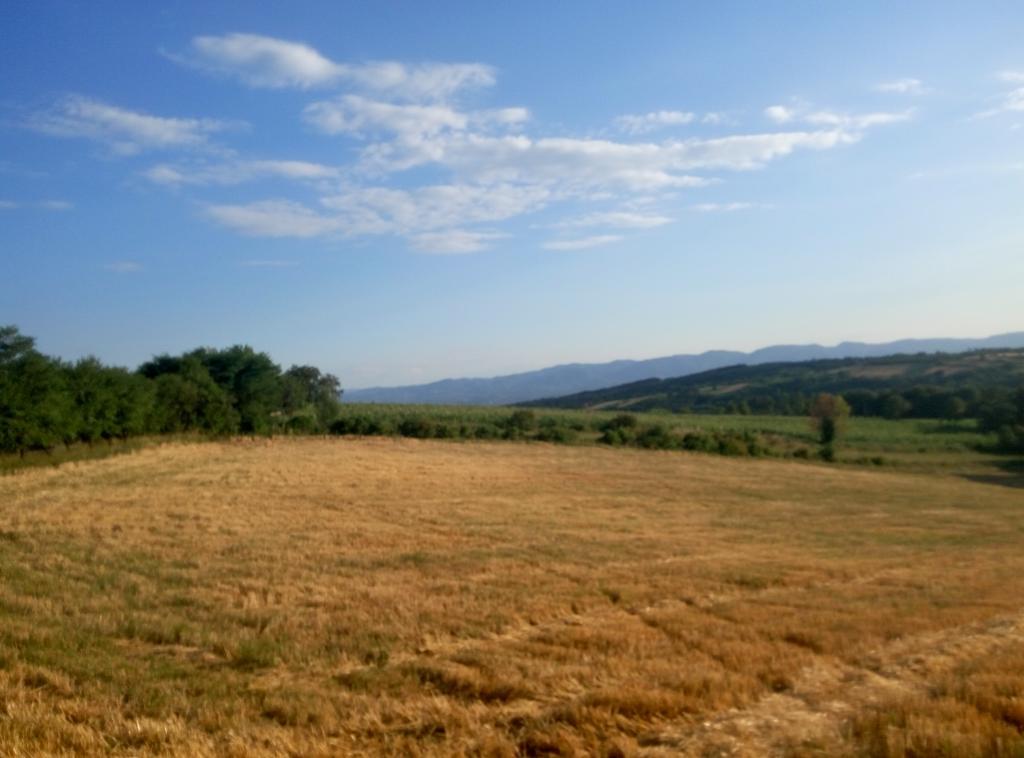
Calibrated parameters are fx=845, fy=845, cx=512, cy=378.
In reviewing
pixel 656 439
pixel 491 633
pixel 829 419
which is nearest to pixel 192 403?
pixel 656 439

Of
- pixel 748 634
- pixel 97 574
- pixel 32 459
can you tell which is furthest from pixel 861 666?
pixel 32 459

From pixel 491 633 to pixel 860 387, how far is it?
124404 mm

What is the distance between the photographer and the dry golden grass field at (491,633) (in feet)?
22.0

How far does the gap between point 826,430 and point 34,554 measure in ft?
216

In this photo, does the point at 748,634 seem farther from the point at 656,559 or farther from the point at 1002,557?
the point at 1002,557

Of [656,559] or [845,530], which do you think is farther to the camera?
[845,530]

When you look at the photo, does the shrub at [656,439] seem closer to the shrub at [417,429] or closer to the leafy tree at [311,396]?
the shrub at [417,429]

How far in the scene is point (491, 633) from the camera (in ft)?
36.0

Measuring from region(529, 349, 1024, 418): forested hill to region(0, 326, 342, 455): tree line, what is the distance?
212 ft

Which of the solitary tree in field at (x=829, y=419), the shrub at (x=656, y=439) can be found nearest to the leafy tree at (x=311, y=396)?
the shrub at (x=656, y=439)

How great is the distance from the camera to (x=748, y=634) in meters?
10.8

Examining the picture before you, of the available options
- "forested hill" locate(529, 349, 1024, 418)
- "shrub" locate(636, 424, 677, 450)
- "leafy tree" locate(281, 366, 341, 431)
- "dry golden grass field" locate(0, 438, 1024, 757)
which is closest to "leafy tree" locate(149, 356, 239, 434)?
"leafy tree" locate(281, 366, 341, 431)

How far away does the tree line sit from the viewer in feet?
145

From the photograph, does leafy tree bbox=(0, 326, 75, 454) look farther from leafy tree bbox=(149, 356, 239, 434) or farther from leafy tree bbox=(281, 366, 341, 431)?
leafy tree bbox=(281, 366, 341, 431)
